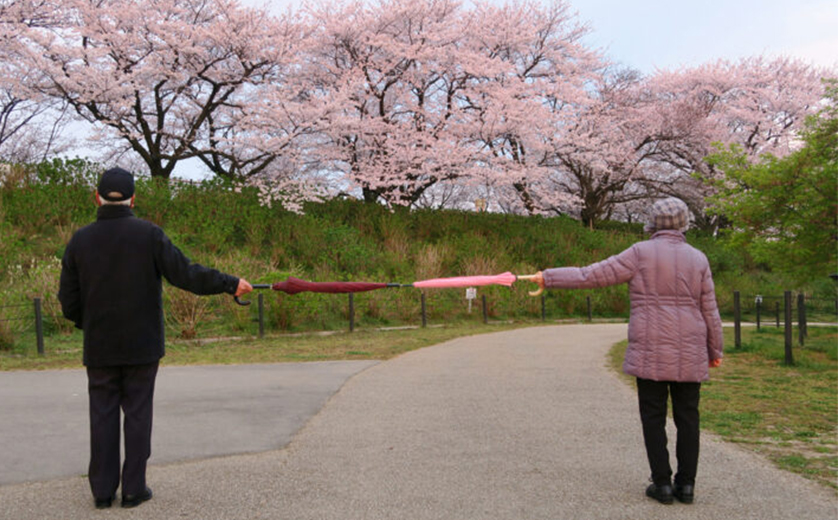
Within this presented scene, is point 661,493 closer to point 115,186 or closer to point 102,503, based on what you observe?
point 102,503

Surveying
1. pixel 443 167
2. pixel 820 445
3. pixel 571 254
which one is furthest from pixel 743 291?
pixel 820 445

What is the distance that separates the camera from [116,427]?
3.76m

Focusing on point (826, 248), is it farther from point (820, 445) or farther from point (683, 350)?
point (683, 350)

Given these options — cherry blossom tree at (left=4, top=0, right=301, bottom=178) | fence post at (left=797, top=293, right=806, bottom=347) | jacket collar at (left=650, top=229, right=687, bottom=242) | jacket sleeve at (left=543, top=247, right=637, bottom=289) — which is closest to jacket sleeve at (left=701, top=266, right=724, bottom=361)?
jacket collar at (left=650, top=229, right=687, bottom=242)

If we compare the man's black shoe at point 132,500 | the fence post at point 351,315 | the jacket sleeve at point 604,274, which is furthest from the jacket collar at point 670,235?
the fence post at point 351,315

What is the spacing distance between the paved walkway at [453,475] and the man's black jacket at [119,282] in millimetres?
908

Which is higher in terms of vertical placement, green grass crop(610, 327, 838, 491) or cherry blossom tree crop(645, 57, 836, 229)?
cherry blossom tree crop(645, 57, 836, 229)

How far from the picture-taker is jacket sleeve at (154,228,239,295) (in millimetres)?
3789

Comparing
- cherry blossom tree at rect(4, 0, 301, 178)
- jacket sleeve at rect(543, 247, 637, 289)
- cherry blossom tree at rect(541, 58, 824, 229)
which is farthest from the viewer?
cherry blossom tree at rect(541, 58, 824, 229)

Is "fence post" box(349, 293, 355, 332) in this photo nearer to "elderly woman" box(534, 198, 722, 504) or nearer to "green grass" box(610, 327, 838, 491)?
"green grass" box(610, 327, 838, 491)

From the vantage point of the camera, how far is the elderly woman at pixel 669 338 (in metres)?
3.78

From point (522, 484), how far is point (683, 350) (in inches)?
50.4

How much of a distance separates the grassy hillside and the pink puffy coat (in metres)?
10.8

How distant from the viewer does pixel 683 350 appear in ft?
12.3
